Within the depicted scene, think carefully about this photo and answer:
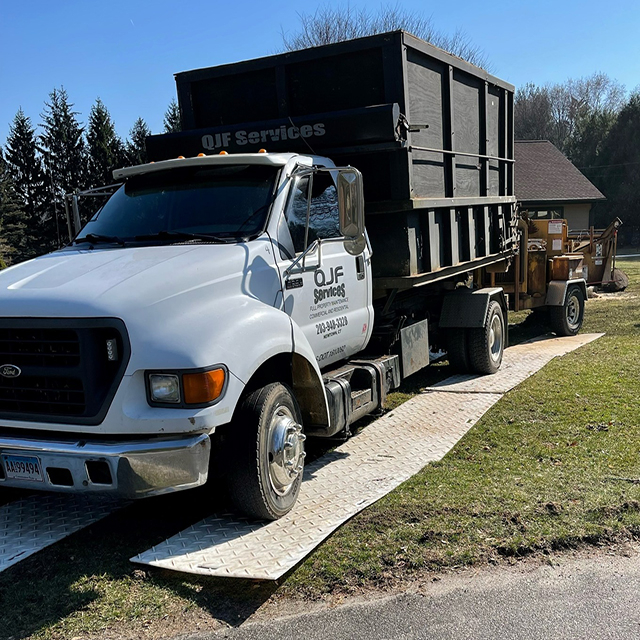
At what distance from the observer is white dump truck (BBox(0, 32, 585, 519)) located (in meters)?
3.77

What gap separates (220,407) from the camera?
12.7ft

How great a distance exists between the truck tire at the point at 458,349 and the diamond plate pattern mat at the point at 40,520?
16.6 ft

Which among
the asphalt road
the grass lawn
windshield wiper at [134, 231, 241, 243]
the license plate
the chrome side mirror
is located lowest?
the asphalt road

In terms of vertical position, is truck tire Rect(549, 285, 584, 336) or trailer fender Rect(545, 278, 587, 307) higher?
trailer fender Rect(545, 278, 587, 307)

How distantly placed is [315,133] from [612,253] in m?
14.3

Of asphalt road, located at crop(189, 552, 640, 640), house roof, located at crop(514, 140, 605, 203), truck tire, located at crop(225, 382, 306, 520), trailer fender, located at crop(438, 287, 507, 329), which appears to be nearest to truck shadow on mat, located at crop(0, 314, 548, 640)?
asphalt road, located at crop(189, 552, 640, 640)

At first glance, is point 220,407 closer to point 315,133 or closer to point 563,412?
point 315,133

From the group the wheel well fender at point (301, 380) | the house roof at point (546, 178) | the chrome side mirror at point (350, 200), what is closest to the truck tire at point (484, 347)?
the wheel well fender at point (301, 380)

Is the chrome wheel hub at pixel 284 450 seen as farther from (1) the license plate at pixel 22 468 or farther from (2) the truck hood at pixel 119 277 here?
(1) the license plate at pixel 22 468

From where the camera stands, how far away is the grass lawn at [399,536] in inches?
145

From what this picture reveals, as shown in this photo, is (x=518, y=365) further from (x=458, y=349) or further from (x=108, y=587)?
(x=108, y=587)

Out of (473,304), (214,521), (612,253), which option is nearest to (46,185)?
(612,253)

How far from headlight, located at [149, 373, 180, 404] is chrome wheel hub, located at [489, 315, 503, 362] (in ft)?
20.1

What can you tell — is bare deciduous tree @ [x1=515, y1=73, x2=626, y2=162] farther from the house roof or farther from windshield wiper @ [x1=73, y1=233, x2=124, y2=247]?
windshield wiper @ [x1=73, y1=233, x2=124, y2=247]
